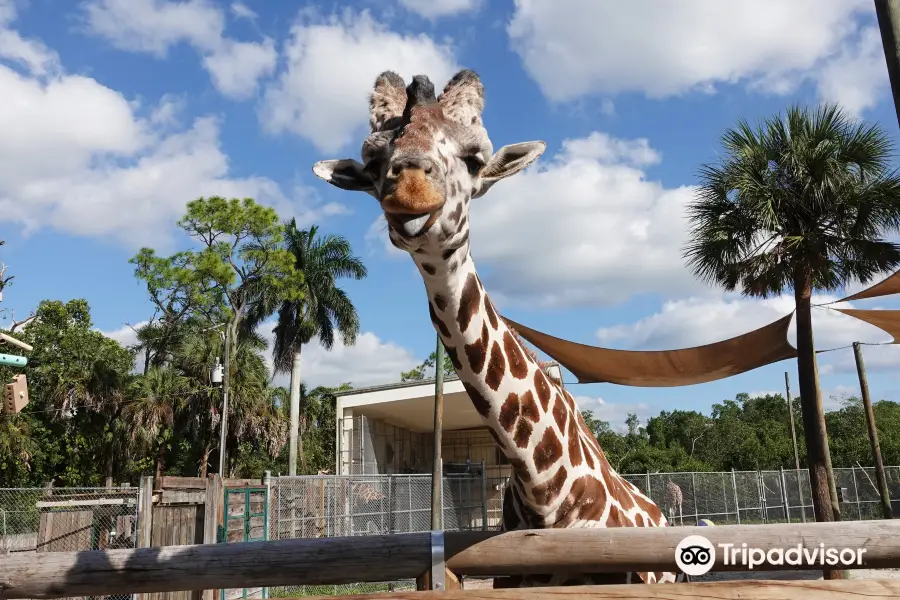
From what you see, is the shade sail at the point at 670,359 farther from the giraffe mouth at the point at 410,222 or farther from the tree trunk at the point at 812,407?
the giraffe mouth at the point at 410,222

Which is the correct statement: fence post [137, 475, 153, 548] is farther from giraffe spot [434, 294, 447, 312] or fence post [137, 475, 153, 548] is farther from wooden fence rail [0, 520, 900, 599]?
giraffe spot [434, 294, 447, 312]

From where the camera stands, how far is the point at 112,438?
28984 mm

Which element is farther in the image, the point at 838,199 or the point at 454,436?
the point at 454,436

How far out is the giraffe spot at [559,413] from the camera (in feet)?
11.0

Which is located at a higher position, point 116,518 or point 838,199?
point 838,199

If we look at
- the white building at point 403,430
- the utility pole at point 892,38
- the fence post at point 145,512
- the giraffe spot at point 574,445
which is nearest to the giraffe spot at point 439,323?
the giraffe spot at point 574,445

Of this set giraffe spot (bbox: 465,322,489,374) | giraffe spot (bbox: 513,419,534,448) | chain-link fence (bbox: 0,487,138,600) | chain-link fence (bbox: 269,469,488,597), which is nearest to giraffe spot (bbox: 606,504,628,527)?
giraffe spot (bbox: 513,419,534,448)

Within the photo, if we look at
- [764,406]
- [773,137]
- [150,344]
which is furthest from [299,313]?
[764,406]

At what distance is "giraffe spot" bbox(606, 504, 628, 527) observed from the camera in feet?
11.1

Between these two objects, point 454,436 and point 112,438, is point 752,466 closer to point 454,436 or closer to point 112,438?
point 454,436

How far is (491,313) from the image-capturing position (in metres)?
3.06

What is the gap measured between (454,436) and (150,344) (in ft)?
49.7

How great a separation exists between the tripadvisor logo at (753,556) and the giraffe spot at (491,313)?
117cm

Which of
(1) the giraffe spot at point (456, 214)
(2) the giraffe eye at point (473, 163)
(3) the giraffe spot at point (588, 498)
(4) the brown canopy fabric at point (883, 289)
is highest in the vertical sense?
(4) the brown canopy fabric at point (883, 289)
